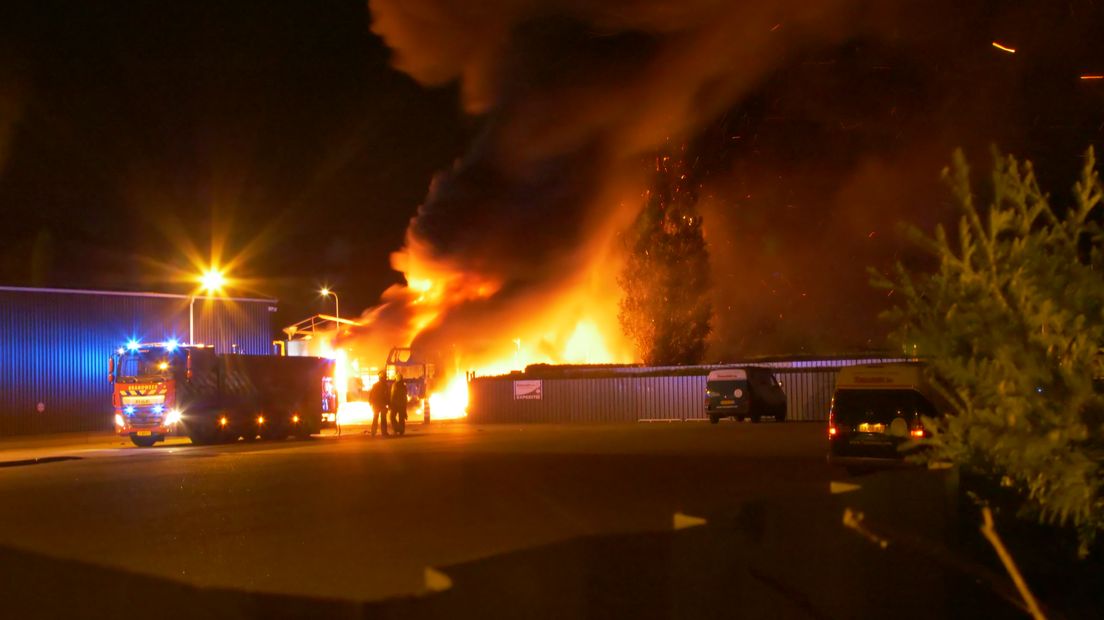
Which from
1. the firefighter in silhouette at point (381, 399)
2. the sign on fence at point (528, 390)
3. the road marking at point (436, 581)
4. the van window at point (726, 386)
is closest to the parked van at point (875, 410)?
the road marking at point (436, 581)

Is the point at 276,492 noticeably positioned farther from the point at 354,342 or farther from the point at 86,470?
the point at 354,342

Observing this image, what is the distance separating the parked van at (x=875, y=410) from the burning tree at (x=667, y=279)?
102 ft

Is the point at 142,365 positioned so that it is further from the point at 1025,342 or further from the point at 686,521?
the point at 1025,342

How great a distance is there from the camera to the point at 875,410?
57.4 ft

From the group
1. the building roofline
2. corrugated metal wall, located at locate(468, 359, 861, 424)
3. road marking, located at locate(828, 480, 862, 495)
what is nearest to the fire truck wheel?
the building roofline

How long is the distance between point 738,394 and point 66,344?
25568mm

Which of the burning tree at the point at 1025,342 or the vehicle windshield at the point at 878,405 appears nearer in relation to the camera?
the burning tree at the point at 1025,342

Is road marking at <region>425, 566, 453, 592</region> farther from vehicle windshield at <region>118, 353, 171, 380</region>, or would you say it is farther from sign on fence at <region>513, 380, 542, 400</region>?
sign on fence at <region>513, 380, 542, 400</region>

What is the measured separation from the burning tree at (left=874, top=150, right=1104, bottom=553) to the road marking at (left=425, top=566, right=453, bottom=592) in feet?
13.2

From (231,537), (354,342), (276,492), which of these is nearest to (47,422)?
(354,342)

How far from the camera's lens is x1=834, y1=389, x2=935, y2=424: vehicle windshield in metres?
17.3

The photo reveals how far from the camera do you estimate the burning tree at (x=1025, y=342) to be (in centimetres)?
579

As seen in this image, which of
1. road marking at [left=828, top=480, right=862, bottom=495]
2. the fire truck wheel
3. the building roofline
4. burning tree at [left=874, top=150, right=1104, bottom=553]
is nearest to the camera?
A: burning tree at [left=874, top=150, right=1104, bottom=553]

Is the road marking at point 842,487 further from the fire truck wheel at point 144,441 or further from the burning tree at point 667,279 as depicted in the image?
the burning tree at point 667,279
